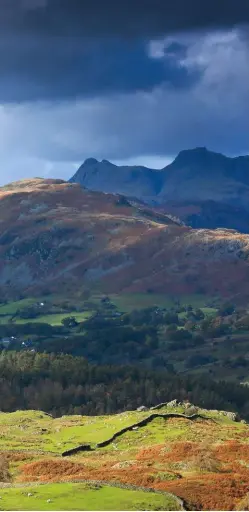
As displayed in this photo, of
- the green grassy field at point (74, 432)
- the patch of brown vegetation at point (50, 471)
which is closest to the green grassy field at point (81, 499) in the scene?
the patch of brown vegetation at point (50, 471)

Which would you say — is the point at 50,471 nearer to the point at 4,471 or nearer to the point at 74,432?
the point at 4,471

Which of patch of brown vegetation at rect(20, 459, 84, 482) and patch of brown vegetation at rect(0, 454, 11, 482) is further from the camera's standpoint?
patch of brown vegetation at rect(0, 454, 11, 482)

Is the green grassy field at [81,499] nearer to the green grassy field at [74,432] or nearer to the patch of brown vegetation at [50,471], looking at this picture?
the patch of brown vegetation at [50,471]

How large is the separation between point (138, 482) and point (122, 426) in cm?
3615

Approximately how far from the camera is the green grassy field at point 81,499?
133 feet

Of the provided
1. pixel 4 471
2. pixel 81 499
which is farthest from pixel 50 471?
pixel 81 499

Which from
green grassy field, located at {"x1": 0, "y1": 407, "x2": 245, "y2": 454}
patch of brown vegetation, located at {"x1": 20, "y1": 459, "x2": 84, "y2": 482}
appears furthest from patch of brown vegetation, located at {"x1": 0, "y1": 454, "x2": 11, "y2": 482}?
green grassy field, located at {"x1": 0, "y1": 407, "x2": 245, "y2": 454}

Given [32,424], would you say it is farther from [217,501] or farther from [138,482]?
[217,501]

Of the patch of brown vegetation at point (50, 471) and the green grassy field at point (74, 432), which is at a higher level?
the patch of brown vegetation at point (50, 471)

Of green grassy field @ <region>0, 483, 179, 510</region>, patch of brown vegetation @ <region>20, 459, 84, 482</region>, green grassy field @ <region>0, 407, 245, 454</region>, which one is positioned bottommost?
green grassy field @ <region>0, 407, 245, 454</region>

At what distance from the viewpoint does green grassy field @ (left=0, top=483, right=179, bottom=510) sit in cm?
4047

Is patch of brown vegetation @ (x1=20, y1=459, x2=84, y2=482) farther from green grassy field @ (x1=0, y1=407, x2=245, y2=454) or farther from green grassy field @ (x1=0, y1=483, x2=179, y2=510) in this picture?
green grassy field @ (x1=0, y1=407, x2=245, y2=454)

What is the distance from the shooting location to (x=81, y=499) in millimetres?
42188

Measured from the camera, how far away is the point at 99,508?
40.6 meters
